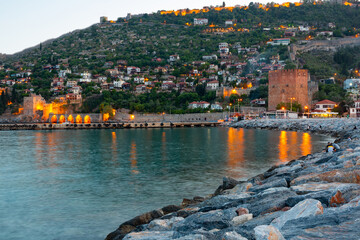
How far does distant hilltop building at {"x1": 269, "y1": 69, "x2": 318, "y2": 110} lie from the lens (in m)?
43.5

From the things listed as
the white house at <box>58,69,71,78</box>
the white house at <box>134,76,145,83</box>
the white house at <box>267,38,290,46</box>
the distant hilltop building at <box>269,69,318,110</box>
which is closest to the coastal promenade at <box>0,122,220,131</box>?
the distant hilltop building at <box>269,69,318,110</box>

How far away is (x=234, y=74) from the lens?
6153 centimetres

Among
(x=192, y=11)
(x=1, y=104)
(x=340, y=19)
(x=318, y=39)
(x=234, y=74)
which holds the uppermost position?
(x=192, y=11)

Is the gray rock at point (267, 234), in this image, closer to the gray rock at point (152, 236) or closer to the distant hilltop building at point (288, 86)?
the gray rock at point (152, 236)

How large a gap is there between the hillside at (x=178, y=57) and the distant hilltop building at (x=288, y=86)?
4415 millimetres

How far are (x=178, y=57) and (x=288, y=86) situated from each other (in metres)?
37.3

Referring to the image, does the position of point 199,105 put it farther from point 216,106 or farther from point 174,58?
point 174,58

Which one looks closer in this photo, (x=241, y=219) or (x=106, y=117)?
(x=241, y=219)

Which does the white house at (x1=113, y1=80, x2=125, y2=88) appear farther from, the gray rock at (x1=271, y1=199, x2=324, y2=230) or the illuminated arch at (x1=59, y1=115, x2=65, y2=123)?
the gray rock at (x1=271, y1=199, x2=324, y2=230)

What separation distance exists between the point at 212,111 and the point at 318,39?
3125 cm

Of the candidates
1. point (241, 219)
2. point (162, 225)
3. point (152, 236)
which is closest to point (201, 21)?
point (162, 225)

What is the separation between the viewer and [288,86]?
43.6 meters

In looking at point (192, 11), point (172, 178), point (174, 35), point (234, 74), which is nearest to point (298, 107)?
point (234, 74)

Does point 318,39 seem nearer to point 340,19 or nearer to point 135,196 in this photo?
point 340,19
